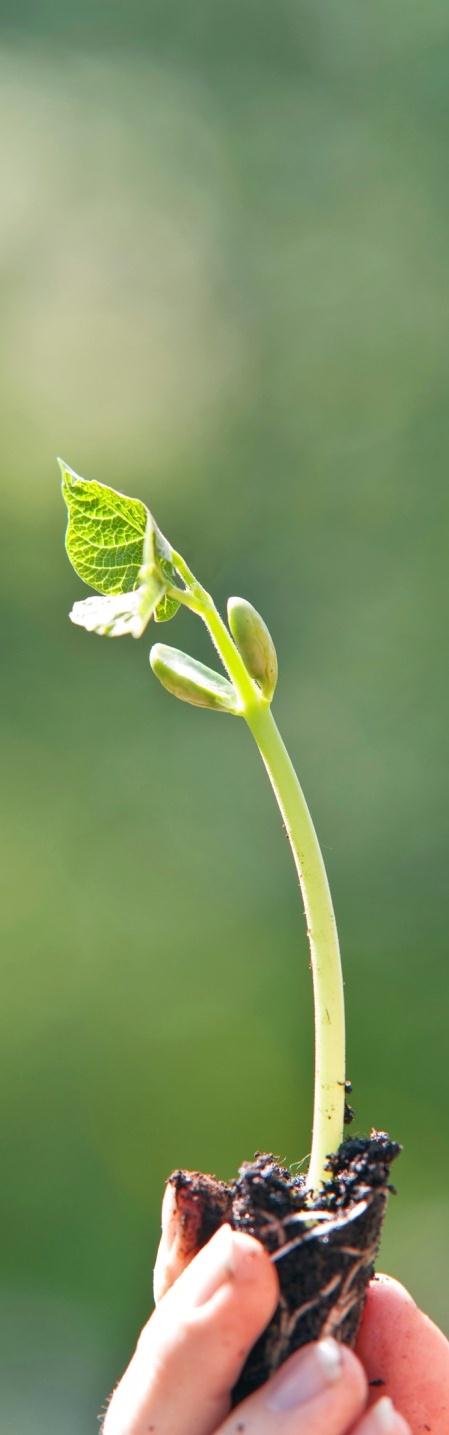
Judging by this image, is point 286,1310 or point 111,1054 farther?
point 111,1054

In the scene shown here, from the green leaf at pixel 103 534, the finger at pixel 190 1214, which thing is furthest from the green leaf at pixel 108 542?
the finger at pixel 190 1214

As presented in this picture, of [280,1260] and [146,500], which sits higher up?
[146,500]

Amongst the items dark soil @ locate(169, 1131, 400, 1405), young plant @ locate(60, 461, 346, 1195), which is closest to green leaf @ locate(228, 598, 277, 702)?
young plant @ locate(60, 461, 346, 1195)

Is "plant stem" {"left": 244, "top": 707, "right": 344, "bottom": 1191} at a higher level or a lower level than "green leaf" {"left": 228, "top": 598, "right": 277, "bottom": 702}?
lower

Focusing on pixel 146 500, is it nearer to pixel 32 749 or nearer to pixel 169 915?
pixel 32 749

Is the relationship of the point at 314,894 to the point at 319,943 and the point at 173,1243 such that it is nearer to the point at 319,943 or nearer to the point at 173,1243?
the point at 319,943

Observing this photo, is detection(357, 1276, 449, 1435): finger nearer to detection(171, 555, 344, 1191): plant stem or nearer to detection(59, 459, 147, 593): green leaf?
detection(171, 555, 344, 1191): plant stem

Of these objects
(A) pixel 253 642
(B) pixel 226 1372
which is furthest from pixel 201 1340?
(A) pixel 253 642

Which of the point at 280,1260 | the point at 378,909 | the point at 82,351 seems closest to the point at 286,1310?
the point at 280,1260
